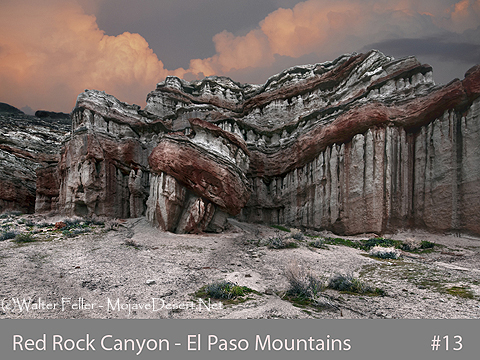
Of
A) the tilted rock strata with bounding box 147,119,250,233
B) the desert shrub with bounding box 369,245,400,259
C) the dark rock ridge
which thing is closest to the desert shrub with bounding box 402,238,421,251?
the desert shrub with bounding box 369,245,400,259

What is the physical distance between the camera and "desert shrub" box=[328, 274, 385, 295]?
570 cm

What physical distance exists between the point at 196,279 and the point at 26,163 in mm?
33985

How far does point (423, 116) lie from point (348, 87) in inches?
444

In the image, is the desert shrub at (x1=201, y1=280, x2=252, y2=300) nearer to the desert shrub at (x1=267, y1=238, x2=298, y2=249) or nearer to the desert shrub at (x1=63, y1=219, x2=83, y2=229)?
the desert shrub at (x1=267, y1=238, x2=298, y2=249)

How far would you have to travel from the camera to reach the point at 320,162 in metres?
20.1

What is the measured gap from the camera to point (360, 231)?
16.1 metres

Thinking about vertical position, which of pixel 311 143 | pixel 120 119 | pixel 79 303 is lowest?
pixel 79 303

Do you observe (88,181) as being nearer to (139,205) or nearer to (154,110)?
(139,205)

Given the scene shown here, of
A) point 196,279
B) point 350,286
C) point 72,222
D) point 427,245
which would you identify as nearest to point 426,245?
point 427,245

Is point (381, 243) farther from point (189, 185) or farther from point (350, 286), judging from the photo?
point (189, 185)

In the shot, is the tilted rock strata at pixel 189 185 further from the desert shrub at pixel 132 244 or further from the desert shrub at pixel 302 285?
the desert shrub at pixel 302 285

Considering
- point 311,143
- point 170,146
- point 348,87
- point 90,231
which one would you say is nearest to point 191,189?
point 170,146

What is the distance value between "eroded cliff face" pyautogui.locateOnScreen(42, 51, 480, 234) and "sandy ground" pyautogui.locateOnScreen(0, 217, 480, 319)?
3.73m

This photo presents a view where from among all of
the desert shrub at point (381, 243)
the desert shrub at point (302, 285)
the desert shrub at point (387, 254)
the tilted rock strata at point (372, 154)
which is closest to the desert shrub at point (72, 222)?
the tilted rock strata at point (372, 154)
